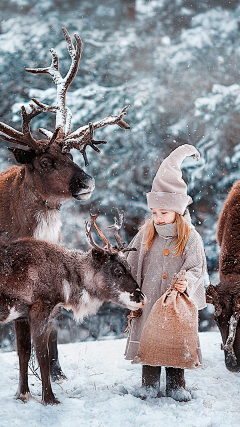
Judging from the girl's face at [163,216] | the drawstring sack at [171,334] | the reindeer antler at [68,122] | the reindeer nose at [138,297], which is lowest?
the drawstring sack at [171,334]

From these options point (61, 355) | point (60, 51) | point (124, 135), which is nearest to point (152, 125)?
point (124, 135)

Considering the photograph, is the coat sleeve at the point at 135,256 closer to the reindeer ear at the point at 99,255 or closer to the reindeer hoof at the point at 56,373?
the reindeer ear at the point at 99,255

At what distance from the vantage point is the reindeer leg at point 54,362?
378cm

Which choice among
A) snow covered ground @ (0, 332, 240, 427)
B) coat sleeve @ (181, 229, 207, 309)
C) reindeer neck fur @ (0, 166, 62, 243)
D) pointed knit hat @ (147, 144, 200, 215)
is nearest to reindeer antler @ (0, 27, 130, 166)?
reindeer neck fur @ (0, 166, 62, 243)

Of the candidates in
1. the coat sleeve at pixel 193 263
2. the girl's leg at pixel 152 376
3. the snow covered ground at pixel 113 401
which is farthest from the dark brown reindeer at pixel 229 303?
the girl's leg at pixel 152 376

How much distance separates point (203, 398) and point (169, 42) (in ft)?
18.7

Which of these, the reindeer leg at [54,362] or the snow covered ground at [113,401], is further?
the reindeer leg at [54,362]

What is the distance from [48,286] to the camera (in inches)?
121

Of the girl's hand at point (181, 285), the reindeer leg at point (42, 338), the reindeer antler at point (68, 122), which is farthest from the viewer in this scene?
the reindeer antler at point (68, 122)

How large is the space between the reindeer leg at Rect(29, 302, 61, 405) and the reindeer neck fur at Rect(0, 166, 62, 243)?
80 cm

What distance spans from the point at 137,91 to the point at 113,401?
5081mm

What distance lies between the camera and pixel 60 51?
675cm

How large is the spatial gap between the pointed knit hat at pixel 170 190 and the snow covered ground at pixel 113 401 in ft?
4.40

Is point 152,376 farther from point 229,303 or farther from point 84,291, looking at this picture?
point 229,303
